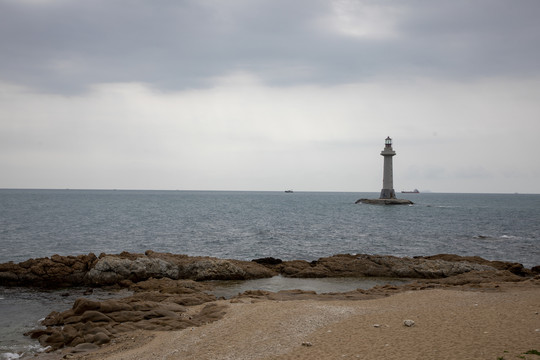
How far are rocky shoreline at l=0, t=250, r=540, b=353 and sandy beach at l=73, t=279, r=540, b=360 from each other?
55.0 inches

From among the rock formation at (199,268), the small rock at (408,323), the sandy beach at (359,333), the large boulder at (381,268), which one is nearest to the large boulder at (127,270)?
the rock formation at (199,268)

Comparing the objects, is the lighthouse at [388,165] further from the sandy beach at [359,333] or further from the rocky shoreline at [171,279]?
the sandy beach at [359,333]

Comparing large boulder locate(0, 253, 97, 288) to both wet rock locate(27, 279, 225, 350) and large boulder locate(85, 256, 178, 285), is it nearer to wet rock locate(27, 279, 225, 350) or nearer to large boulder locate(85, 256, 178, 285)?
large boulder locate(85, 256, 178, 285)

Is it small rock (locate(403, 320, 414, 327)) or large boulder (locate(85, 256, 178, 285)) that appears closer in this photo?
small rock (locate(403, 320, 414, 327))

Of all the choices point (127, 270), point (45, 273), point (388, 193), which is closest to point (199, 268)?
point (127, 270)

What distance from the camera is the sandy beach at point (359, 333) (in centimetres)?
1163

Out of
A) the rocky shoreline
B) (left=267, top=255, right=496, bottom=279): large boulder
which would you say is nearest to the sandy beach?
the rocky shoreline

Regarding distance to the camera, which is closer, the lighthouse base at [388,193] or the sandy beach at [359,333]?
the sandy beach at [359,333]

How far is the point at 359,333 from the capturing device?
13.3m

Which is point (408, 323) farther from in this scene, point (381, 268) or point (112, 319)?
point (381, 268)

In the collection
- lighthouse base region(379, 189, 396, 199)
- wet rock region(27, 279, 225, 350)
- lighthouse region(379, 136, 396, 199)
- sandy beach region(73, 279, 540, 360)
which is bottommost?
wet rock region(27, 279, 225, 350)

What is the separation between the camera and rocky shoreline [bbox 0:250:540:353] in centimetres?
1636

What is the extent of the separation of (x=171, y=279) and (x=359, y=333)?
15.1 metres

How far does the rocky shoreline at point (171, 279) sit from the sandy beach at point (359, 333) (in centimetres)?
140
